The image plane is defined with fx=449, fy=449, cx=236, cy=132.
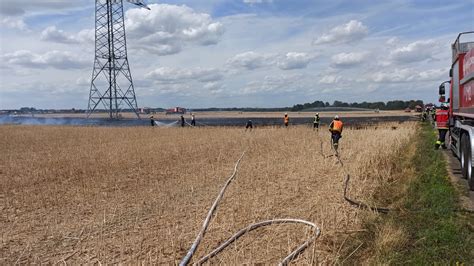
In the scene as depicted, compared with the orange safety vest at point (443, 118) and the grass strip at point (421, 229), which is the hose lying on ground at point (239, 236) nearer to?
the grass strip at point (421, 229)

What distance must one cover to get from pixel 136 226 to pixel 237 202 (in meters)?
2.14

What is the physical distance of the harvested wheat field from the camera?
232 inches

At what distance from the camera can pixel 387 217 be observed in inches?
291

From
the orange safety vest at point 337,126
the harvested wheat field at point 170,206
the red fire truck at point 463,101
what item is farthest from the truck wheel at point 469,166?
the orange safety vest at point 337,126

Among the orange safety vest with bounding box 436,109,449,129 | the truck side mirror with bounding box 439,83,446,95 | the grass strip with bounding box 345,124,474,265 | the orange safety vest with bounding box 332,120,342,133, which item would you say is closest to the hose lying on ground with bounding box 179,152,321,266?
the grass strip with bounding box 345,124,474,265

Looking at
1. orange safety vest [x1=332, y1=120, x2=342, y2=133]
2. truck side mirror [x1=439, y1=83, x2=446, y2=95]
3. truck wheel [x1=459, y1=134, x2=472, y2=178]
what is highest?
truck side mirror [x1=439, y1=83, x2=446, y2=95]

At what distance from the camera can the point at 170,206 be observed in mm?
8414

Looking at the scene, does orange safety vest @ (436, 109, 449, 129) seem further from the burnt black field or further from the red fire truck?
the burnt black field

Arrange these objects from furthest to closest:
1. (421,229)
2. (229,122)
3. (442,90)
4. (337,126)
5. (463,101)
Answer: (229,122) → (337,126) → (442,90) → (463,101) → (421,229)

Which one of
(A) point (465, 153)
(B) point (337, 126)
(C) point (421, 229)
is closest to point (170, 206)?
(C) point (421, 229)

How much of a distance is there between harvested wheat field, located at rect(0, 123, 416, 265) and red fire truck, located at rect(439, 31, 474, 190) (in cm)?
183

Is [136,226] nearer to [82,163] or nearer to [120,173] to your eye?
[120,173]

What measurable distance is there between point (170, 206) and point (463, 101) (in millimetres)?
8014

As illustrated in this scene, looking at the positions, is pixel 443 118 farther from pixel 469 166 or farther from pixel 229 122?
pixel 229 122
